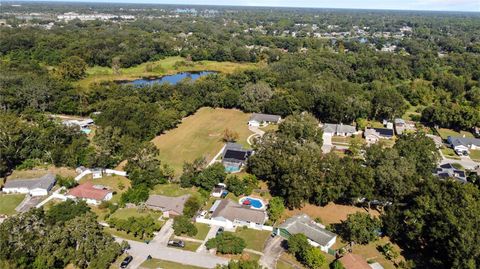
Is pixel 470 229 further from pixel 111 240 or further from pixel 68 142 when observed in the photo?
pixel 68 142

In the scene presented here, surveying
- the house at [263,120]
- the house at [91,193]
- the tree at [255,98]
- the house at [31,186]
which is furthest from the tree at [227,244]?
the tree at [255,98]

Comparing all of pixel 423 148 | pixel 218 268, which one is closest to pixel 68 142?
pixel 218 268

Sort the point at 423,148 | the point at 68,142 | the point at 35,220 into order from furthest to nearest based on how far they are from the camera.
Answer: the point at 68,142 < the point at 423,148 < the point at 35,220

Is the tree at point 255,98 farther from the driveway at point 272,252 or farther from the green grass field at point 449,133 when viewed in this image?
the driveway at point 272,252

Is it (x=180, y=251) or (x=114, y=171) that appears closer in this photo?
(x=180, y=251)

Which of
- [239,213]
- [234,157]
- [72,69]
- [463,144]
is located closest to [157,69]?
[72,69]

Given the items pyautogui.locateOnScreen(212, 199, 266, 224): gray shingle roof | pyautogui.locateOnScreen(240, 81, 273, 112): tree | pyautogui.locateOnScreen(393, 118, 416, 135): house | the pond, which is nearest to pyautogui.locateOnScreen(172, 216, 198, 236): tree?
pyautogui.locateOnScreen(212, 199, 266, 224): gray shingle roof
